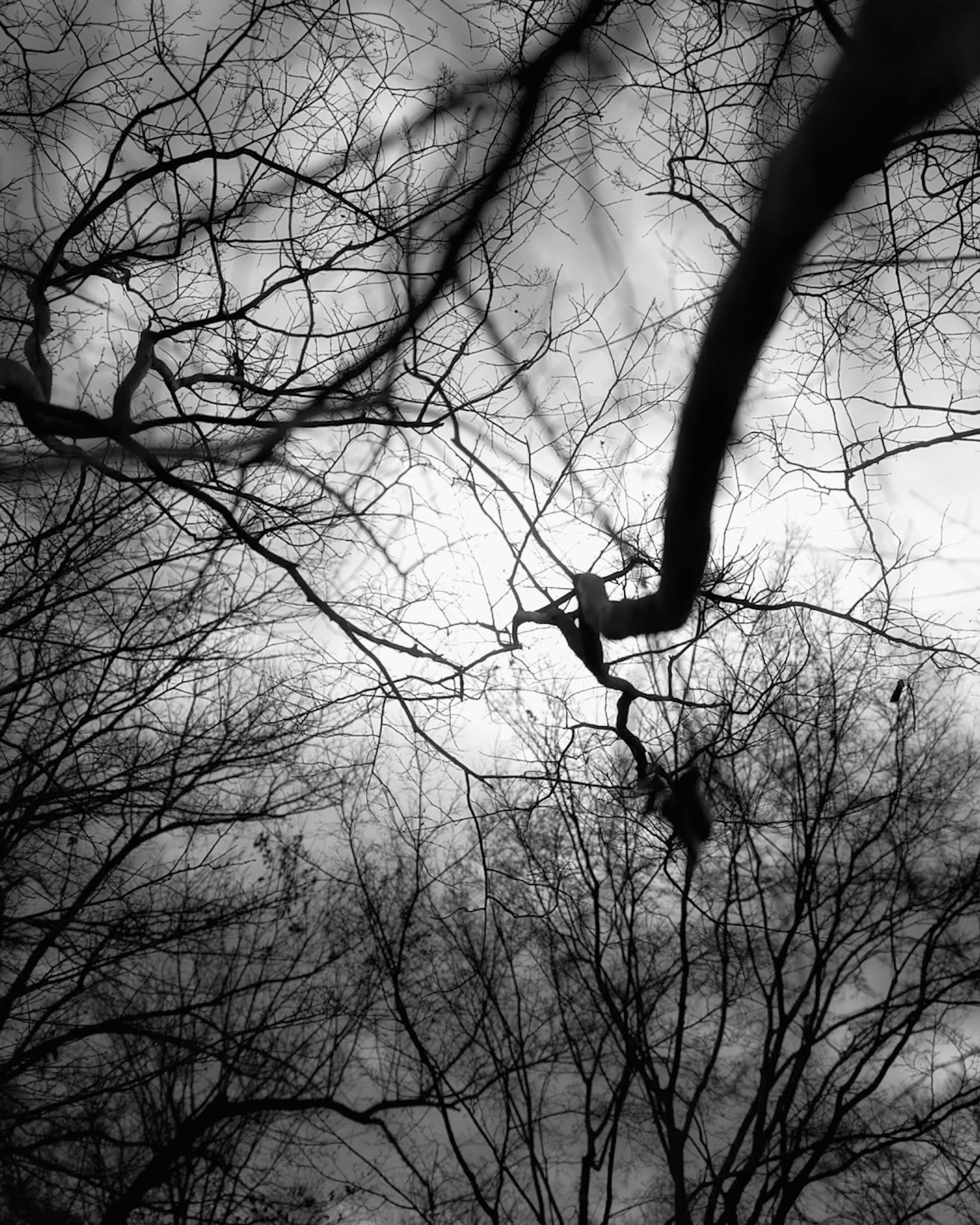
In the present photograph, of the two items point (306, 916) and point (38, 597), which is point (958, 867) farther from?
point (38, 597)

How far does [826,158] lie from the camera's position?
2031mm

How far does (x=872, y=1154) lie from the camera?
795cm

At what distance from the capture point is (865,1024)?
26.1 feet

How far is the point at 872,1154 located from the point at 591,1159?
99.0 inches

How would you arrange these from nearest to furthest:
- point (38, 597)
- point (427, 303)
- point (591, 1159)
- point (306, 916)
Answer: point (427, 303) → point (38, 597) → point (591, 1159) → point (306, 916)

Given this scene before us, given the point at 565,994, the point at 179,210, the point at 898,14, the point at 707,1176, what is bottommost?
the point at 707,1176

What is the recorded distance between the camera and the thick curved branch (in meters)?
2.02

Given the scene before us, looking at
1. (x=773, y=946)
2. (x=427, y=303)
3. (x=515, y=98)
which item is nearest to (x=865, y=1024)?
(x=773, y=946)

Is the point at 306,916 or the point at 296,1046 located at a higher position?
the point at 306,916

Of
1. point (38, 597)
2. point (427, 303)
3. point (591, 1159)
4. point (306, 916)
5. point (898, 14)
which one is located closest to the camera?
point (898, 14)

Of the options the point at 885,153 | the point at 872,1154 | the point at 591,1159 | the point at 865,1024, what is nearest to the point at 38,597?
the point at 885,153

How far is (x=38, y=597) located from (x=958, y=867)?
309 inches

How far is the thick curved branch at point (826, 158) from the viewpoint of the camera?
2.02 m

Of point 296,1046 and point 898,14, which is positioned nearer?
point 898,14
